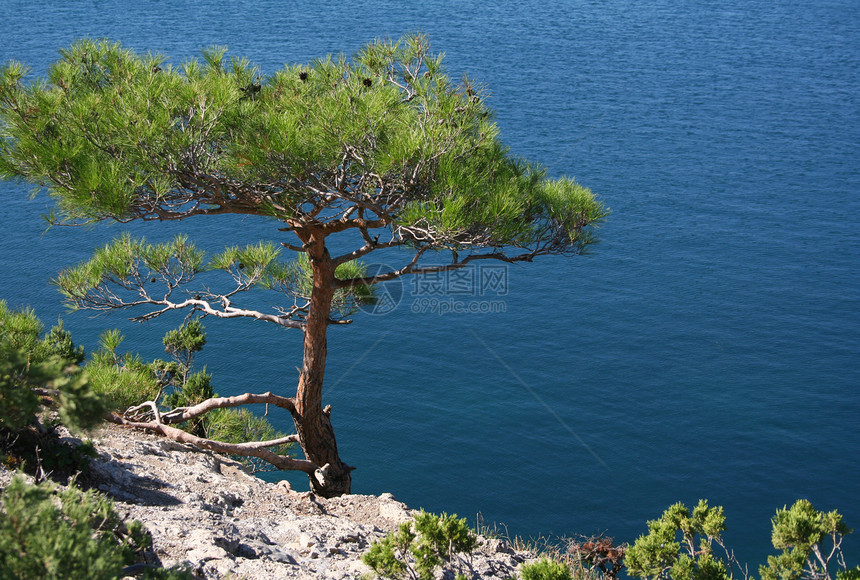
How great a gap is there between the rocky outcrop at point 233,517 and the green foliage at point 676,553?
1148mm

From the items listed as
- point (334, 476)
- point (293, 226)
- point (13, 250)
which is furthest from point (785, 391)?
point (13, 250)

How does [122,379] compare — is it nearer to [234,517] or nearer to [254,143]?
[234,517]

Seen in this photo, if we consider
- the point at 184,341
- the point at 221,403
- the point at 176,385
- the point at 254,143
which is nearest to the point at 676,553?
the point at 254,143

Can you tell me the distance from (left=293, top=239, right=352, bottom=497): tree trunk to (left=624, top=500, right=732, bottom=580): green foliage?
3.76 metres

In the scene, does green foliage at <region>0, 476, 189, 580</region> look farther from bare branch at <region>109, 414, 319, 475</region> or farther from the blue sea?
the blue sea

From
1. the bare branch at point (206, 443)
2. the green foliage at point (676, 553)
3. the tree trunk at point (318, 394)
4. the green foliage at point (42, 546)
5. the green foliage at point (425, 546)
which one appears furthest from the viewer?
the tree trunk at point (318, 394)

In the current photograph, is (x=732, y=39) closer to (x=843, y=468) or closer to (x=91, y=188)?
(x=843, y=468)

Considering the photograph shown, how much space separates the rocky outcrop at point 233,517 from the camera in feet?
16.2

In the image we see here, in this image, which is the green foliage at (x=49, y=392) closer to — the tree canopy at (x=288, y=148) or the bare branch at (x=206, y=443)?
the tree canopy at (x=288, y=148)

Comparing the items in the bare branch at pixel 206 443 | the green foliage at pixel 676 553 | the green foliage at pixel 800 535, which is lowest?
the bare branch at pixel 206 443

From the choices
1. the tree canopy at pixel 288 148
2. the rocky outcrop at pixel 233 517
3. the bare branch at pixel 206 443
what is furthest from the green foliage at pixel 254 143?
the bare branch at pixel 206 443

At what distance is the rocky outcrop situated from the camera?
16.2 ft

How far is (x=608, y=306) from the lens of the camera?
65.8 feet

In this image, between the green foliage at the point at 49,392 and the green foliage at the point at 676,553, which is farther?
the green foliage at the point at 676,553
